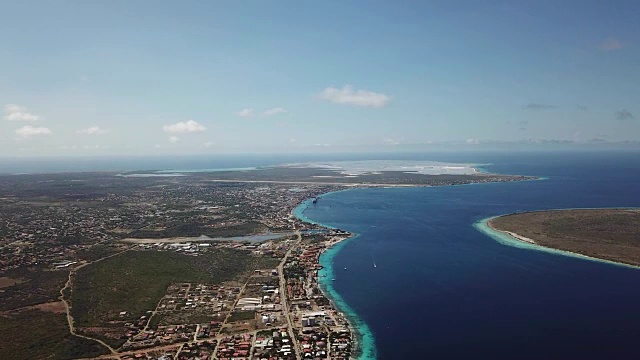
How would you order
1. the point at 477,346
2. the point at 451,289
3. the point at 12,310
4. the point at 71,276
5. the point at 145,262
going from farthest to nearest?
the point at 145,262
the point at 71,276
the point at 451,289
the point at 12,310
the point at 477,346

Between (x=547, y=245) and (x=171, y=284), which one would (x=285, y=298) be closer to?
(x=171, y=284)

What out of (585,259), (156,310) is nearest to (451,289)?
(585,259)

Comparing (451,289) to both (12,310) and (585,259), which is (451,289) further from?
(12,310)

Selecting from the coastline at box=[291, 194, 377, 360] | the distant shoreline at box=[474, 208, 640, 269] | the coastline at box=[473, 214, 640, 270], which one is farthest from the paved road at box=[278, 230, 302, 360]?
the distant shoreline at box=[474, 208, 640, 269]

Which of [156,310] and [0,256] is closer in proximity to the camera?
[156,310]

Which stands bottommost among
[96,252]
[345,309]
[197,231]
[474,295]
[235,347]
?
[235,347]

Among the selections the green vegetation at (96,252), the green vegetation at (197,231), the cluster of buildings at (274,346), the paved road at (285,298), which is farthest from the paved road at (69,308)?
the green vegetation at (197,231)

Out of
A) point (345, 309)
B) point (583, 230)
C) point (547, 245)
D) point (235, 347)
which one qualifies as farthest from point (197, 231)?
point (583, 230)

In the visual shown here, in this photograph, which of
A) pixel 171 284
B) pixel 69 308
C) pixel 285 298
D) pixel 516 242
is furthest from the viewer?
pixel 516 242
